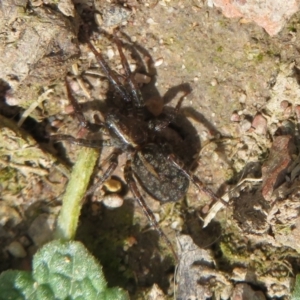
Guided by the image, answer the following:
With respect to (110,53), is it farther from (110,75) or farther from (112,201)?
(112,201)

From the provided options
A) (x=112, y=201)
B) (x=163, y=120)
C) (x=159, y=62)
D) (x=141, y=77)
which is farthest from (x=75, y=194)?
(x=159, y=62)

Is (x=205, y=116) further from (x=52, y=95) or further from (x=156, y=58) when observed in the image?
(x=52, y=95)

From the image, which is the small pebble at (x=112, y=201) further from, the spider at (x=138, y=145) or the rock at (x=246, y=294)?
the rock at (x=246, y=294)

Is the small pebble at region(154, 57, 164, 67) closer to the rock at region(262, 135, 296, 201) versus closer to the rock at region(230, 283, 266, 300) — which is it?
the rock at region(262, 135, 296, 201)

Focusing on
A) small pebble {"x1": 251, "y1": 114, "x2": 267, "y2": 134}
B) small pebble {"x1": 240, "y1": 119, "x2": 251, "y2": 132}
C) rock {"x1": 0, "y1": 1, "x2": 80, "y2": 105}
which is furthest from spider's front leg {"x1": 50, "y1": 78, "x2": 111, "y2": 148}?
small pebble {"x1": 251, "y1": 114, "x2": 267, "y2": 134}

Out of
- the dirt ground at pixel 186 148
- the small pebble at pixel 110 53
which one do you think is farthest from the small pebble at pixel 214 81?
the small pebble at pixel 110 53
